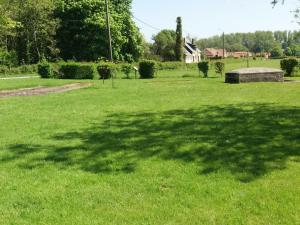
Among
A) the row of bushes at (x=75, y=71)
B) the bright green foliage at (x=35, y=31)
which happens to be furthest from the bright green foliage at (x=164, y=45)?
the row of bushes at (x=75, y=71)

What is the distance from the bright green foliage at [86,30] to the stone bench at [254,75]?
33.4 m

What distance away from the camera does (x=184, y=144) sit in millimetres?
8031

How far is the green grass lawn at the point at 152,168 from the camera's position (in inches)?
191

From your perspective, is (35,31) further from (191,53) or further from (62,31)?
(191,53)

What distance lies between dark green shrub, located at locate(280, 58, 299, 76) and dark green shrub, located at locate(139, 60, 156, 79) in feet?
33.7

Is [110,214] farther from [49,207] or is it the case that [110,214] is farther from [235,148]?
[235,148]

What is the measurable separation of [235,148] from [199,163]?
117 centimetres

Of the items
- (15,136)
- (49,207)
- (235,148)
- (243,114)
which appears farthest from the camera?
(243,114)

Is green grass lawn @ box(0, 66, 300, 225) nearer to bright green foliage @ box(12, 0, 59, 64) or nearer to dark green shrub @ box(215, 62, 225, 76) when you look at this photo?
dark green shrub @ box(215, 62, 225, 76)

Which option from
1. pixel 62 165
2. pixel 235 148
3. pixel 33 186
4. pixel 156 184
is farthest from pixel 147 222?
pixel 235 148

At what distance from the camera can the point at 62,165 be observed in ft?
22.3

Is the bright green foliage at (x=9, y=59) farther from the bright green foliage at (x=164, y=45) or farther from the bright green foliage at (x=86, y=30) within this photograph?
the bright green foliage at (x=164, y=45)

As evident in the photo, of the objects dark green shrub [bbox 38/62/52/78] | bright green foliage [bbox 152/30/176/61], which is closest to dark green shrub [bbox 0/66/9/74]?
dark green shrub [bbox 38/62/52/78]

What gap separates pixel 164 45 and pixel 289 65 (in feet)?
231
